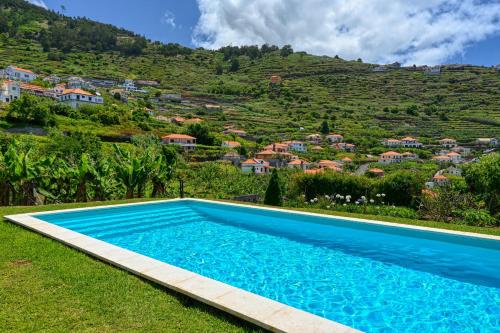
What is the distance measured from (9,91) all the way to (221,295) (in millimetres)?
69856

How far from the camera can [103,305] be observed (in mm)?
3881

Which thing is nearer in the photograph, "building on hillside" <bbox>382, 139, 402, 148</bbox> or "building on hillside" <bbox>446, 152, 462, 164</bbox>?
"building on hillside" <bbox>446, 152, 462, 164</bbox>

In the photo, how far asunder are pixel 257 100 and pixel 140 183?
99.0 m

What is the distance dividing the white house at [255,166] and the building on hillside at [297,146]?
53.2 feet

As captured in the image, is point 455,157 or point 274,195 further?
point 455,157

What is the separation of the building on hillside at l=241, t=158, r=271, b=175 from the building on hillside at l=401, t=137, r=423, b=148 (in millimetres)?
36581

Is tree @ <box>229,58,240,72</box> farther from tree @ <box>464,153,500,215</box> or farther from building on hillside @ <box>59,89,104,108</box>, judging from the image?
tree @ <box>464,153,500,215</box>

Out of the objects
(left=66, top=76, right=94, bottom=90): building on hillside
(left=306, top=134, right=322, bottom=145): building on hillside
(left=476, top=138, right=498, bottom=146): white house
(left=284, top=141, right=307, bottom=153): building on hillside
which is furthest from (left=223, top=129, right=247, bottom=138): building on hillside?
(left=476, top=138, right=498, bottom=146): white house

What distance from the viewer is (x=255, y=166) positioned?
176ft

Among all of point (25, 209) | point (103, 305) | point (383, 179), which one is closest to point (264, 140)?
point (383, 179)

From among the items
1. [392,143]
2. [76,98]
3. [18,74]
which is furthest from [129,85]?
[392,143]

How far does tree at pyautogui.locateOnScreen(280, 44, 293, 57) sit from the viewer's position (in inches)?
6634

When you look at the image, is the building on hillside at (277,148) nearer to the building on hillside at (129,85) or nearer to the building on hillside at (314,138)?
the building on hillside at (314,138)

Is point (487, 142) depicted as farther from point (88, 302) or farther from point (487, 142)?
point (88, 302)
